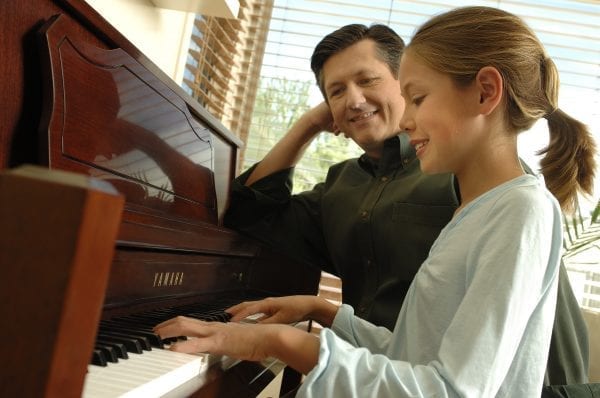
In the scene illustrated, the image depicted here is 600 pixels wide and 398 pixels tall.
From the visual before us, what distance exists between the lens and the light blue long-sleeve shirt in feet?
2.74

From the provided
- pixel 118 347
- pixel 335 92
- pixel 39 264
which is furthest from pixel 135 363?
pixel 335 92

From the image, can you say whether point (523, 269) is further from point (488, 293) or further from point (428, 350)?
point (428, 350)

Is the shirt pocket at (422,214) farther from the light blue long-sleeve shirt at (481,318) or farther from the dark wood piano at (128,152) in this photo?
the light blue long-sleeve shirt at (481,318)

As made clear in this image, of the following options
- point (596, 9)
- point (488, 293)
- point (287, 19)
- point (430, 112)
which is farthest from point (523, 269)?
point (596, 9)

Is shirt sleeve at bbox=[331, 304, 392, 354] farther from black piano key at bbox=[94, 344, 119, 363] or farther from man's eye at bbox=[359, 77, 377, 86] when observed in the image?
man's eye at bbox=[359, 77, 377, 86]

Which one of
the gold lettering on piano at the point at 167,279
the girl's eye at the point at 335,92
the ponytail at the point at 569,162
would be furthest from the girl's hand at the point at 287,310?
the girl's eye at the point at 335,92

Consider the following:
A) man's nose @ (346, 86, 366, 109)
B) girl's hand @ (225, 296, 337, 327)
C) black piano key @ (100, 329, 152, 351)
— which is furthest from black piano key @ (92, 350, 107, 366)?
man's nose @ (346, 86, 366, 109)

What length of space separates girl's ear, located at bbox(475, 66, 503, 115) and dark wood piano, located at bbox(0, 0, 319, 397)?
62cm

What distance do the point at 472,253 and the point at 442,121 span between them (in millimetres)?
280

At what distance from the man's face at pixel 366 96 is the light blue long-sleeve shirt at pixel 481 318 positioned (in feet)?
2.83

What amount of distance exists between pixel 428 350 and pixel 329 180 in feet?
3.77

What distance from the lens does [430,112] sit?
1118 millimetres

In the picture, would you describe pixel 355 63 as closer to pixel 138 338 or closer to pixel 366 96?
pixel 366 96

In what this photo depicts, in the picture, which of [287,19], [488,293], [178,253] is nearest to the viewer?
[488,293]
